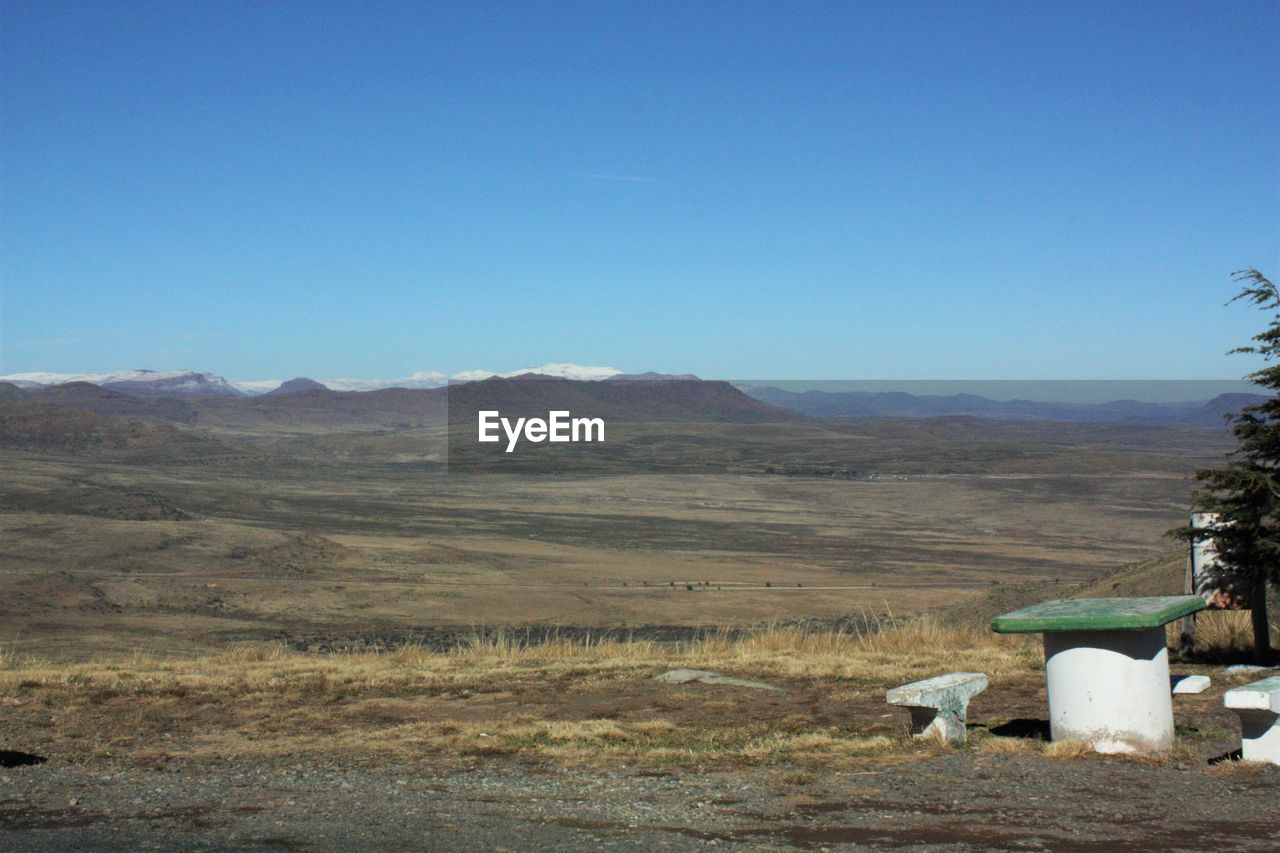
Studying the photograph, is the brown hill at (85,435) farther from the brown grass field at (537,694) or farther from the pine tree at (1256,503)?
the pine tree at (1256,503)

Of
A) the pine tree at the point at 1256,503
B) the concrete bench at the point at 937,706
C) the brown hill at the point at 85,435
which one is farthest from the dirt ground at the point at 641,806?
the brown hill at the point at 85,435

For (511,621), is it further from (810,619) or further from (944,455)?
(944,455)

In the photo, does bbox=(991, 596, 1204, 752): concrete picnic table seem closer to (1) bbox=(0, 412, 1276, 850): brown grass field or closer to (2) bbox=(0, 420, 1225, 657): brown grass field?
(1) bbox=(0, 412, 1276, 850): brown grass field

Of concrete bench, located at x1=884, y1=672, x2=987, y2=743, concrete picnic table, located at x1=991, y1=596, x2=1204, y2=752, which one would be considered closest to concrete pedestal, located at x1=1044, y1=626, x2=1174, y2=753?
concrete picnic table, located at x1=991, y1=596, x2=1204, y2=752

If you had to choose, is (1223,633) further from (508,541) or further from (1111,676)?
(508,541)

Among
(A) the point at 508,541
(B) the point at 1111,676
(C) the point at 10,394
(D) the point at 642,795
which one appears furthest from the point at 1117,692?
(C) the point at 10,394
